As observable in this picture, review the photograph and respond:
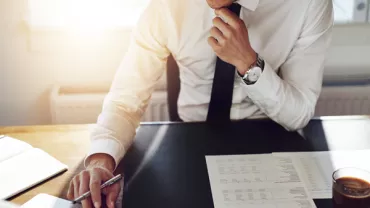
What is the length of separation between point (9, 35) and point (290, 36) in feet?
3.52

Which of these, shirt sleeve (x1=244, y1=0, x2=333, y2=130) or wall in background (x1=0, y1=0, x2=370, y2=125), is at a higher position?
shirt sleeve (x1=244, y1=0, x2=333, y2=130)

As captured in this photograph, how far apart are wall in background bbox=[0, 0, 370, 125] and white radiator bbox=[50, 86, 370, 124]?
0.05 m

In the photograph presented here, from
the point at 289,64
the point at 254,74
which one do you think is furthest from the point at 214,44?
the point at 289,64

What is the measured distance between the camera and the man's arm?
127 centimetres

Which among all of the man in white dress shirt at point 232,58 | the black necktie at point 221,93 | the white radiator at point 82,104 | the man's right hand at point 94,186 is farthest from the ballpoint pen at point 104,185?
the white radiator at point 82,104

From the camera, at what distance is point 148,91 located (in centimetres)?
144

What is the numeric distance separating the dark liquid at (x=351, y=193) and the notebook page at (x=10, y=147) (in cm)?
75

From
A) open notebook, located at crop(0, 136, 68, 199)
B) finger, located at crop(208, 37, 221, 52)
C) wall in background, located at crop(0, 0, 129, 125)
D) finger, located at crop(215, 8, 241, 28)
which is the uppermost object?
finger, located at crop(215, 8, 241, 28)

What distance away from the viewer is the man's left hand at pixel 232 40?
1262 mm

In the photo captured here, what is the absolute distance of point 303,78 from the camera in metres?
1.37

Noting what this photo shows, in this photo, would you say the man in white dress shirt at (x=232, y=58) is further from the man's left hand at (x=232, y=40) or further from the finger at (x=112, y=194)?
the finger at (x=112, y=194)

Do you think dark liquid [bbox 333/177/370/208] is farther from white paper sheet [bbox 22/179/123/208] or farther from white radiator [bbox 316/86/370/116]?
white radiator [bbox 316/86/370/116]

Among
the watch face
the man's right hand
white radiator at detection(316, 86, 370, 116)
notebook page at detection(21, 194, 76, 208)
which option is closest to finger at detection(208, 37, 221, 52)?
the watch face

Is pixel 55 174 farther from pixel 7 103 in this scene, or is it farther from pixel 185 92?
pixel 7 103
